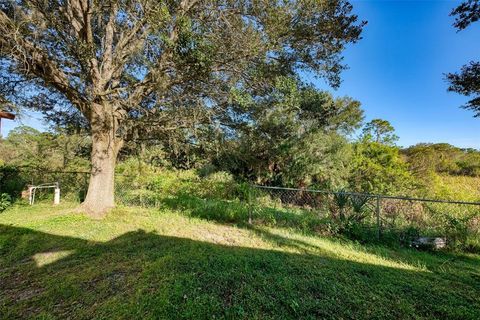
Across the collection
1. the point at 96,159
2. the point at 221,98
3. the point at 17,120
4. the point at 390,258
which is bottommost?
the point at 390,258

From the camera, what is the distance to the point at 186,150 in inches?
276

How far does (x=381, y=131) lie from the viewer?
1911 centimetres

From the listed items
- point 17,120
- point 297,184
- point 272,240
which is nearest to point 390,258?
point 272,240

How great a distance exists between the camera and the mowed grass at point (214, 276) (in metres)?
2.19

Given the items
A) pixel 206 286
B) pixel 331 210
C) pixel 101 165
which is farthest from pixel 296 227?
pixel 101 165

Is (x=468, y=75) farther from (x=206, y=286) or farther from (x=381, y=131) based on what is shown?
(x=381, y=131)

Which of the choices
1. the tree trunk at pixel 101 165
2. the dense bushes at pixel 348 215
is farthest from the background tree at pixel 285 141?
the tree trunk at pixel 101 165

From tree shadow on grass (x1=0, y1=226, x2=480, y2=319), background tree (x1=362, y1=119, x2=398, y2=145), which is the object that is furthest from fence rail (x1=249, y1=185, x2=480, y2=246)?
background tree (x1=362, y1=119, x2=398, y2=145)

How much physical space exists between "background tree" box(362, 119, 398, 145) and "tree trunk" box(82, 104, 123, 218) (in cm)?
1796

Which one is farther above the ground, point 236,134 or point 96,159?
point 236,134

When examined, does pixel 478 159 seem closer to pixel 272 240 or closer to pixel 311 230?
pixel 311 230

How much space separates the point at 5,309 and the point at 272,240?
374cm

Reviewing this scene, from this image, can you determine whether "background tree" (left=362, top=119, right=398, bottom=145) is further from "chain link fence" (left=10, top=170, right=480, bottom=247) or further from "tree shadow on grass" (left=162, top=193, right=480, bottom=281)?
"tree shadow on grass" (left=162, top=193, right=480, bottom=281)

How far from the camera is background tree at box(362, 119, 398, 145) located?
17808 mm
